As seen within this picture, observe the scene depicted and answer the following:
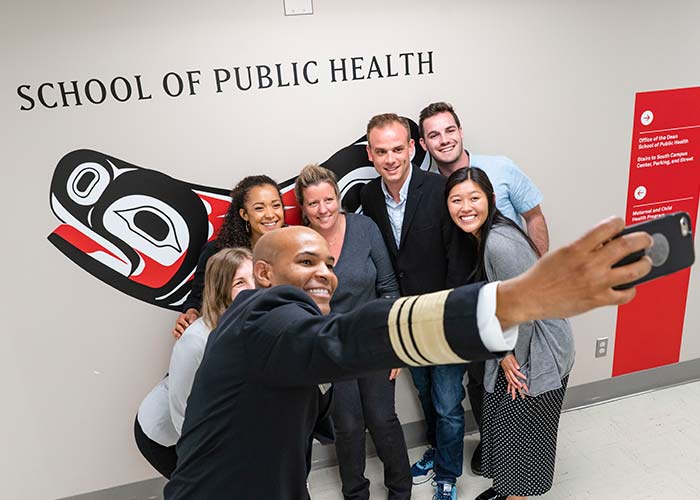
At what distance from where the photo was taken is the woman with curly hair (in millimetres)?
2695

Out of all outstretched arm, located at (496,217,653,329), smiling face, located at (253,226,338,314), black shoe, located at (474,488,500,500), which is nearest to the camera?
outstretched arm, located at (496,217,653,329)

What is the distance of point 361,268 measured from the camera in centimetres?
273

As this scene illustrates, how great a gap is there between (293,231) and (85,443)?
2.14 metres

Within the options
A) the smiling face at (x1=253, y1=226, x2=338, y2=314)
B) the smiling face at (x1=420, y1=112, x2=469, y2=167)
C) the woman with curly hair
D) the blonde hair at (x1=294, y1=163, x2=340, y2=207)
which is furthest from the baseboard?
the smiling face at (x1=253, y1=226, x2=338, y2=314)

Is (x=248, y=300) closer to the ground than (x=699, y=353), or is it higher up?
higher up

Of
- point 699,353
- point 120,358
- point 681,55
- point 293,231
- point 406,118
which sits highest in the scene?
point 681,55

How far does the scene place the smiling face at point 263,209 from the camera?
269 cm

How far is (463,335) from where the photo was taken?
2.98ft

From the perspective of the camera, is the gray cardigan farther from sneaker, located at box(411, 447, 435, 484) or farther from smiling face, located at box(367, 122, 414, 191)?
sneaker, located at box(411, 447, 435, 484)

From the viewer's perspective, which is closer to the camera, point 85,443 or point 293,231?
point 293,231

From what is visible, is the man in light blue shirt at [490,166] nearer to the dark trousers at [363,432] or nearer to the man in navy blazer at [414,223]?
the man in navy blazer at [414,223]

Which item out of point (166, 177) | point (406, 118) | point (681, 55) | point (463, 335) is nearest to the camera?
point (463, 335)

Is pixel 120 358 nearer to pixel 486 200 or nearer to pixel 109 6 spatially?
pixel 109 6

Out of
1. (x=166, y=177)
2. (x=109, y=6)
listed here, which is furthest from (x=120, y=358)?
(x=109, y=6)
